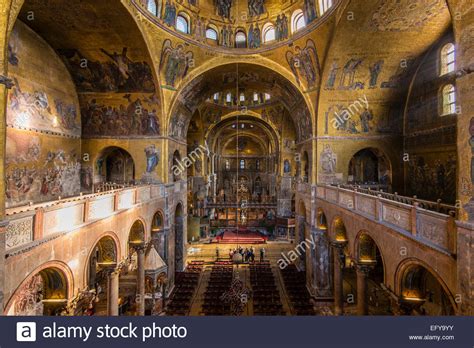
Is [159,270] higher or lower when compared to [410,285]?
lower

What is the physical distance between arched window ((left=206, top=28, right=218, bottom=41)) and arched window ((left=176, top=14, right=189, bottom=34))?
61.3 inches

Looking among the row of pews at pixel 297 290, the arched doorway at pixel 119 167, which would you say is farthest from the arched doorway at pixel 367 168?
the arched doorway at pixel 119 167

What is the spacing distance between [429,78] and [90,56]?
1713 cm

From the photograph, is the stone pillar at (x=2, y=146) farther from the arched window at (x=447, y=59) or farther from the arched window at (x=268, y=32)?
the arched window at (x=447, y=59)

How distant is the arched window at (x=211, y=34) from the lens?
18078 millimetres

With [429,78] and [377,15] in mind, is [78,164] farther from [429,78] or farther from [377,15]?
[429,78]

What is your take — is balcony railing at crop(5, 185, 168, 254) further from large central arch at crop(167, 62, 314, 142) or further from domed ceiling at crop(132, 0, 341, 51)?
domed ceiling at crop(132, 0, 341, 51)

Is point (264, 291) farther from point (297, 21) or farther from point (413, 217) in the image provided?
point (297, 21)

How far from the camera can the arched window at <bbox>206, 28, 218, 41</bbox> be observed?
18.1 m

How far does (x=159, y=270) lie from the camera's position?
16031 mm

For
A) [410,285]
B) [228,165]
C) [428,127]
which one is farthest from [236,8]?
[228,165]

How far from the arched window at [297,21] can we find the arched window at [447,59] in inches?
289

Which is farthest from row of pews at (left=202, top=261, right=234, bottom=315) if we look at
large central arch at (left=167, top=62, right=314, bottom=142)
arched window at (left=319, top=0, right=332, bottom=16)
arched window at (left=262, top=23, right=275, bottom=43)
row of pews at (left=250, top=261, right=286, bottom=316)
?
arched window at (left=262, top=23, right=275, bottom=43)

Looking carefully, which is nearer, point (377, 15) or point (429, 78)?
point (377, 15)
